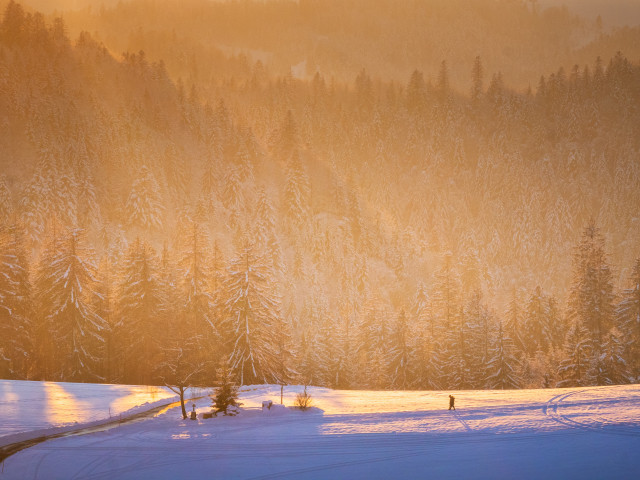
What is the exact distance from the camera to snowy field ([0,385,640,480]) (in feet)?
52.3

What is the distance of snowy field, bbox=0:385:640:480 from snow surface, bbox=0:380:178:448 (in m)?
2.45

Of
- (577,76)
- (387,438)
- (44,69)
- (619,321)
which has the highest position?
(577,76)

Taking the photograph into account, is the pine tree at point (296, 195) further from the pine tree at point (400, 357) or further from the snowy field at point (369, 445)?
the snowy field at point (369, 445)

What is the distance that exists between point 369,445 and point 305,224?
88.1 metres

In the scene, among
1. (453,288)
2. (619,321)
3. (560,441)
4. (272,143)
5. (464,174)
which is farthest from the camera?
(464,174)

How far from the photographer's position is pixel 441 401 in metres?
25.3

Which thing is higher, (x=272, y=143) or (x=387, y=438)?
(x=272, y=143)

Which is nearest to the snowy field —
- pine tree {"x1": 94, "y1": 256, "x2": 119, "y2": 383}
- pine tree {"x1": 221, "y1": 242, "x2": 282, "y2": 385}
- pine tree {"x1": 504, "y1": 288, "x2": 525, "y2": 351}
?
pine tree {"x1": 221, "y1": 242, "x2": 282, "y2": 385}

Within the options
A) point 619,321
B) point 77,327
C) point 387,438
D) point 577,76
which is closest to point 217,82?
point 577,76

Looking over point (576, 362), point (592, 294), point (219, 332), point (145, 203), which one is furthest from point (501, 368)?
point (145, 203)

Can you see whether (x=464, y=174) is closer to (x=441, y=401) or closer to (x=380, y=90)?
(x=380, y=90)

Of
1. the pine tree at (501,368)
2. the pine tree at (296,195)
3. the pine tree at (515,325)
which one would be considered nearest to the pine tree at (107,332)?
the pine tree at (501,368)

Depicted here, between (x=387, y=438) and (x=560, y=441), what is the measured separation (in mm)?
6819

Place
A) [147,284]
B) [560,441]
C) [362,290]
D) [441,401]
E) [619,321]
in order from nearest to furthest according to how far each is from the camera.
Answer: [560,441] → [441,401] → [619,321] → [147,284] → [362,290]
